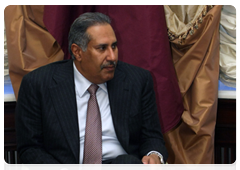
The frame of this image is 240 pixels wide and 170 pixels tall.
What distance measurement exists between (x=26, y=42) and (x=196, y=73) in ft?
3.29

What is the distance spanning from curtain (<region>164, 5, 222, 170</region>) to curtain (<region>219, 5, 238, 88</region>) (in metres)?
0.07

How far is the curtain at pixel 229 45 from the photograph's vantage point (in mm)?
1814

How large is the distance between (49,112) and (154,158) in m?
0.52

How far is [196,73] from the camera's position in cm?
182

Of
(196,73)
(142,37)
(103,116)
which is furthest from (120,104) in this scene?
(196,73)

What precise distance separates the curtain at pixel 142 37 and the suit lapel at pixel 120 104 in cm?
25

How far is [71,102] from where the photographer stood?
4.72ft

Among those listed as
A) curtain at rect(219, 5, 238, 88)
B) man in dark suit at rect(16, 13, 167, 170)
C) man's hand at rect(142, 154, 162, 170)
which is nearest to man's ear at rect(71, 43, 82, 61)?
man in dark suit at rect(16, 13, 167, 170)

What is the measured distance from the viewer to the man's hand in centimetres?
136

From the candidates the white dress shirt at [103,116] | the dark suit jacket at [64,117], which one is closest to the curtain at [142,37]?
the dark suit jacket at [64,117]

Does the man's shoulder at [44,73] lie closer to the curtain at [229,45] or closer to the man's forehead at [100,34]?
the man's forehead at [100,34]

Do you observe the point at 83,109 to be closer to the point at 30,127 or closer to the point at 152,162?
the point at 30,127
